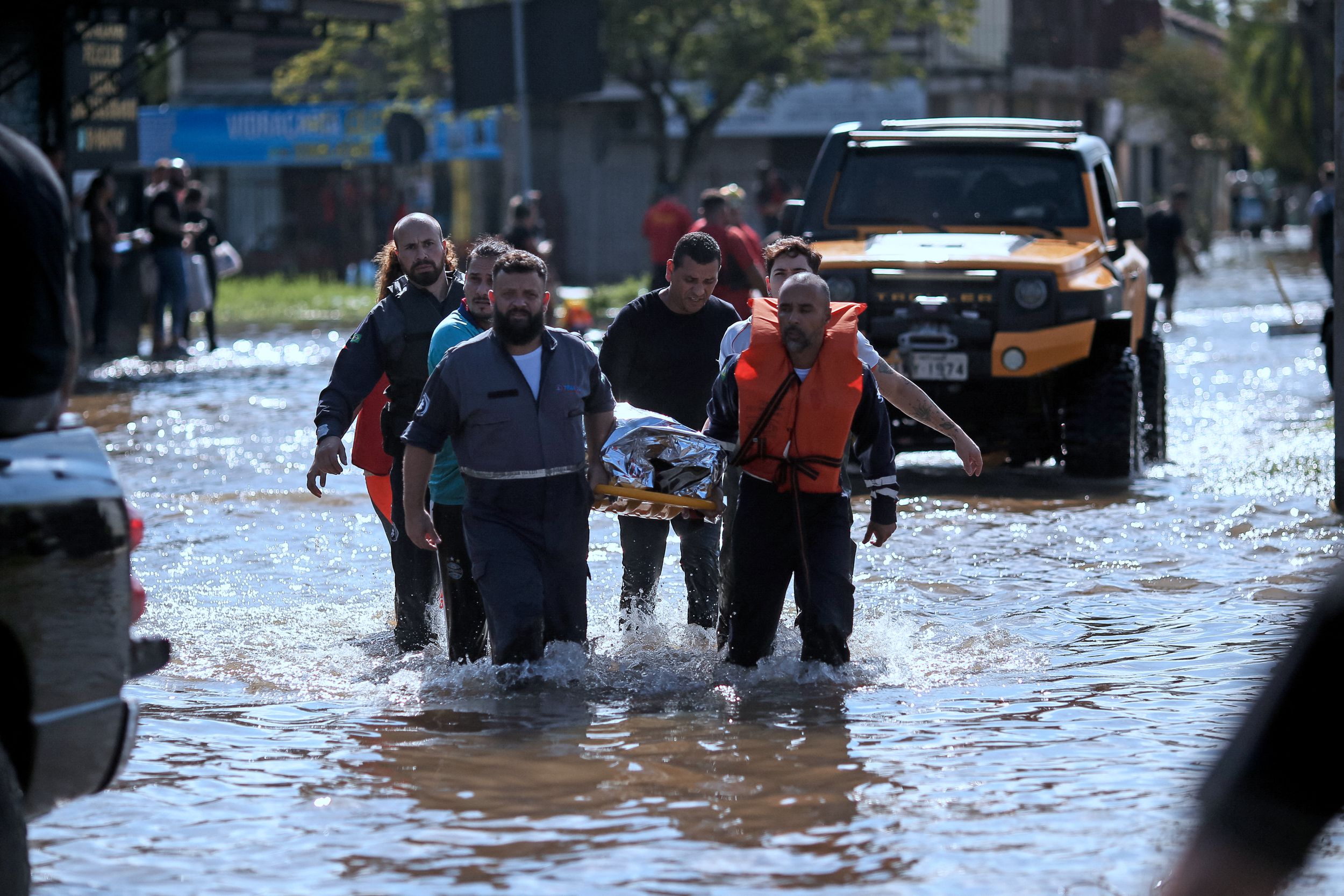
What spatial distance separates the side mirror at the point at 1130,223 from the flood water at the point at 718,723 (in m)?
1.66

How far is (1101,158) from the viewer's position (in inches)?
508

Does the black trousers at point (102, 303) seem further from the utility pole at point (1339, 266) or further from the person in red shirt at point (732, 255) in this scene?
the utility pole at point (1339, 266)

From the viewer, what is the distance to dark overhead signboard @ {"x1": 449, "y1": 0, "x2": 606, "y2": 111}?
72.6 ft

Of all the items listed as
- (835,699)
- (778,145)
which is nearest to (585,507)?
(835,699)

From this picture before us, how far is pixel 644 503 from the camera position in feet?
22.5

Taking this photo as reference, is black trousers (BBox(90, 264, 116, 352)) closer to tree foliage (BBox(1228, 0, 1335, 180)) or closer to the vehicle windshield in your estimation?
the vehicle windshield

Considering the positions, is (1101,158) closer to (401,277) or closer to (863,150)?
(863,150)

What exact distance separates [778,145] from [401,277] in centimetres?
3366

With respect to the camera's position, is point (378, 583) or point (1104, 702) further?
point (378, 583)

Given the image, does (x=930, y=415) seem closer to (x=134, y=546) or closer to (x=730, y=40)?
(x=134, y=546)

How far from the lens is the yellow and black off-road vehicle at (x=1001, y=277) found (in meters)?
11.5

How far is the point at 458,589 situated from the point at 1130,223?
6.39 metres

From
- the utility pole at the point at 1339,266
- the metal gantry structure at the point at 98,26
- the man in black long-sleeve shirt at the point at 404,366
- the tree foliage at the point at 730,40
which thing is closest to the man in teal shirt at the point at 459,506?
the man in black long-sleeve shirt at the point at 404,366

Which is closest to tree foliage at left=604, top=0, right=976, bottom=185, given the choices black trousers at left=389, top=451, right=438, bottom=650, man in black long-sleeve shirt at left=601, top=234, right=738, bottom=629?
man in black long-sleeve shirt at left=601, top=234, right=738, bottom=629
